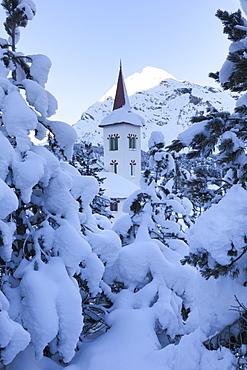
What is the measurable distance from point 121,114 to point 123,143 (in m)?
4.19

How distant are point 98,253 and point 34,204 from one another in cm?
153

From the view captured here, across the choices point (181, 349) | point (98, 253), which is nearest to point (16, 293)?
point (98, 253)

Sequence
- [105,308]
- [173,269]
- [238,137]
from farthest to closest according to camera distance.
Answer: [173,269]
[105,308]
[238,137]

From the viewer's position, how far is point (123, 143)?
36688mm

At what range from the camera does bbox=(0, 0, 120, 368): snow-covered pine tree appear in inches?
142

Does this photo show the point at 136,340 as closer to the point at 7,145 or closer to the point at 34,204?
the point at 34,204

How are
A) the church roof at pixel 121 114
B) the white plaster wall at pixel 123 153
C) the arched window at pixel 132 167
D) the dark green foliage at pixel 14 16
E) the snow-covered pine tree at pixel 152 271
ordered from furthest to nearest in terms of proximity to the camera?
the arched window at pixel 132 167, the church roof at pixel 121 114, the white plaster wall at pixel 123 153, the snow-covered pine tree at pixel 152 271, the dark green foliage at pixel 14 16

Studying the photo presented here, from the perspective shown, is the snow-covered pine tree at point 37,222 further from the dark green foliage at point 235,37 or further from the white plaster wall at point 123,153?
the white plaster wall at point 123,153

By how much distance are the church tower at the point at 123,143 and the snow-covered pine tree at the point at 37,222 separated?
104 feet

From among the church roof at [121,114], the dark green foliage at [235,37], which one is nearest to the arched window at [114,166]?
the church roof at [121,114]

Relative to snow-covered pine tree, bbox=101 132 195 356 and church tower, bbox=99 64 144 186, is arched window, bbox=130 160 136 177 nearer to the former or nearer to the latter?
church tower, bbox=99 64 144 186

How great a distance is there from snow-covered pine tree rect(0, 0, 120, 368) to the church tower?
31.6 meters

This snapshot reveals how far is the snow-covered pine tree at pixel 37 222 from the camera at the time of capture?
11.9 feet

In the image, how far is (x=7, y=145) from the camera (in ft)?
12.5
